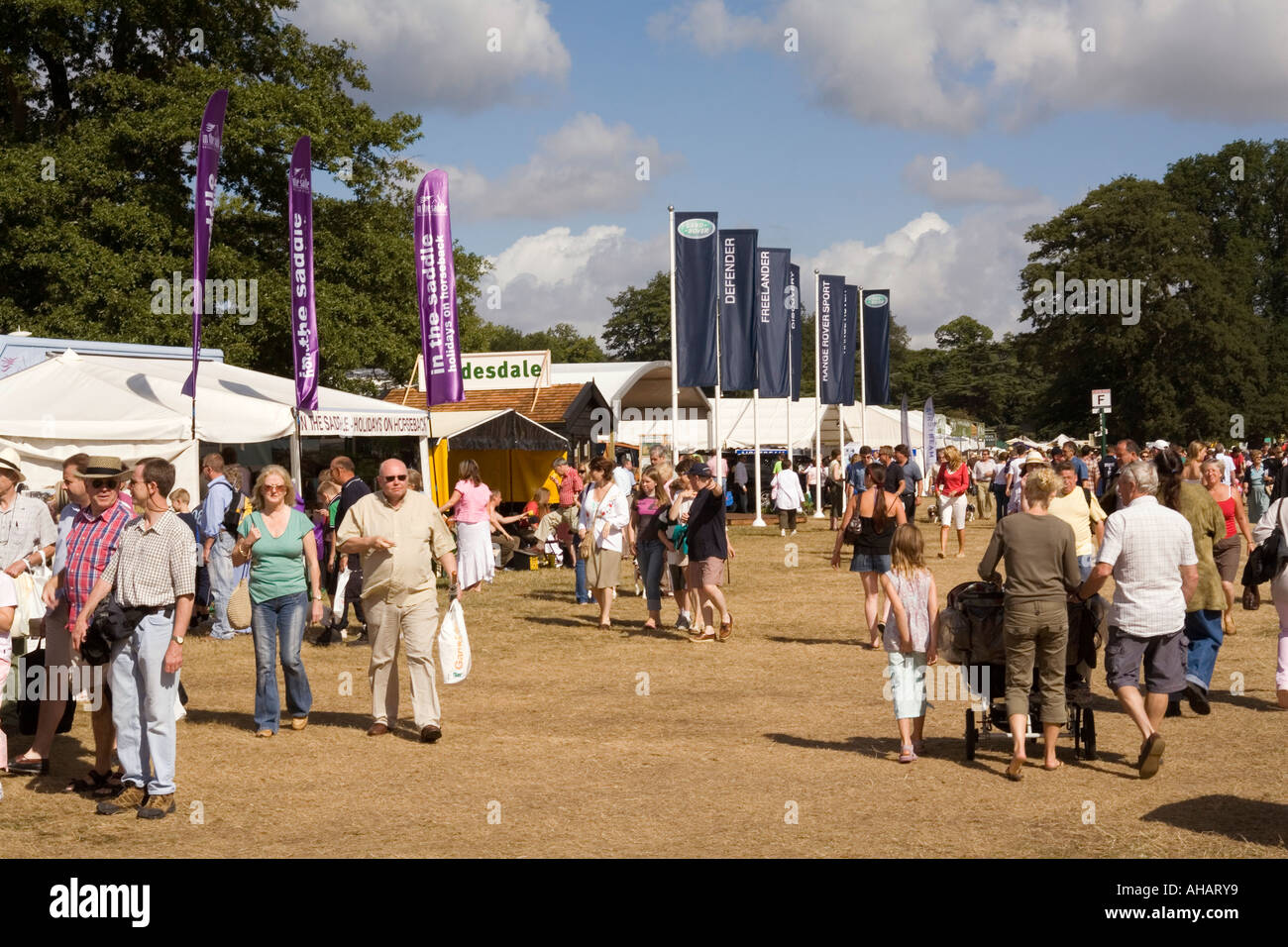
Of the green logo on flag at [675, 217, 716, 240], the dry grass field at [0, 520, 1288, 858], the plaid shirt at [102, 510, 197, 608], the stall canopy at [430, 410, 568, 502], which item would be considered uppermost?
the green logo on flag at [675, 217, 716, 240]

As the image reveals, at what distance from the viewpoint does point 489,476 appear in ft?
90.0

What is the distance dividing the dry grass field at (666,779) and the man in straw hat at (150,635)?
301 mm

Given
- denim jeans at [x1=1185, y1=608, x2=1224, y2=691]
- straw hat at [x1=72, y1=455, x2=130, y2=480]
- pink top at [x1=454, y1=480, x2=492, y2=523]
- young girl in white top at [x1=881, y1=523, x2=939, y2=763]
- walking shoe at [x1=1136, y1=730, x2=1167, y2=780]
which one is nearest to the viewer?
straw hat at [x1=72, y1=455, x2=130, y2=480]

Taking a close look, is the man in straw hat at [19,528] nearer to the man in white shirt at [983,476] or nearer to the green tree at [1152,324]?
the man in white shirt at [983,476]

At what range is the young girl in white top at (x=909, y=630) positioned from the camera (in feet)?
26.8

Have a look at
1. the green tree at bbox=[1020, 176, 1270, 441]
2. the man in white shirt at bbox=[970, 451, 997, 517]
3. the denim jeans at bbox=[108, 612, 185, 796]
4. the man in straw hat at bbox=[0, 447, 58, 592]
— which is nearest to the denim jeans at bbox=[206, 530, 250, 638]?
the man in straw hat at bbox=[0, 447, 58, 592]

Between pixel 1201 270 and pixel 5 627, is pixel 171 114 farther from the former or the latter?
pixel 1201 270

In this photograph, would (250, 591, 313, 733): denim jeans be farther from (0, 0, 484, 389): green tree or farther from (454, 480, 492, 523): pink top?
(0, 0, 484, 389): green tree

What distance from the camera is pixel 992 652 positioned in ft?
26.3

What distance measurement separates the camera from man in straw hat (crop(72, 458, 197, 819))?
705cm

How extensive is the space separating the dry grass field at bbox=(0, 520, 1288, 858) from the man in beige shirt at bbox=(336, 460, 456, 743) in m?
0.45

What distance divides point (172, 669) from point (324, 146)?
1022 inches

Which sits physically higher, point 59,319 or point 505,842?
point 59,319

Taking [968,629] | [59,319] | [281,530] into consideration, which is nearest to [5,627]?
[281,530]
